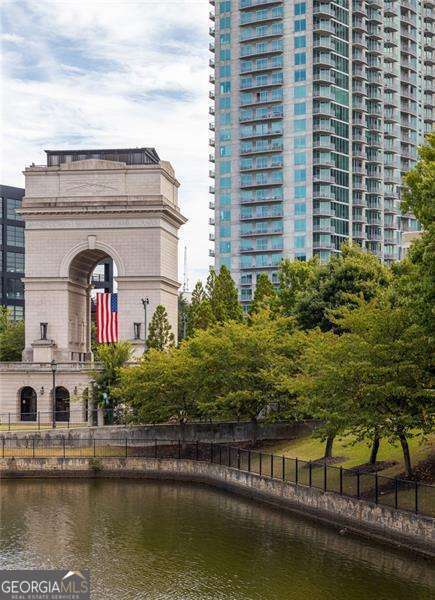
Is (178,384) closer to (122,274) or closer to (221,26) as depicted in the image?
(122,274)

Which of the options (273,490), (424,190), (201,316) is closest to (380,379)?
(273,490)

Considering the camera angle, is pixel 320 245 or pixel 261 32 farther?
pixel 261 32

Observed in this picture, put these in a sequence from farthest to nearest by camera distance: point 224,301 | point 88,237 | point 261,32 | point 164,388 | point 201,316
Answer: point 261,32, point 88,237, point 224,301, point 201,316, point 164,388

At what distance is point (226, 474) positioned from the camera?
57.5 m

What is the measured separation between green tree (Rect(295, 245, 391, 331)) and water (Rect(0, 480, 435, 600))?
23.1 m

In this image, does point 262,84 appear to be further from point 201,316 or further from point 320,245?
point 201,316

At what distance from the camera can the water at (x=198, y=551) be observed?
35.3 metres

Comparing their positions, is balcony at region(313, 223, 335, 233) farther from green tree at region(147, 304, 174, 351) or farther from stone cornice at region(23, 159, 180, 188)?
green tree at region(147, 304, 174, 351)

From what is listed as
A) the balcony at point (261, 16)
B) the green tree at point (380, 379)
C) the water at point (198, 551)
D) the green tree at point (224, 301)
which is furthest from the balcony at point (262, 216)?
the green tree at point (380, 379)

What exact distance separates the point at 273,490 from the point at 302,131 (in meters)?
103

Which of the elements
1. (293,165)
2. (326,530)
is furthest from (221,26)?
(326,530)

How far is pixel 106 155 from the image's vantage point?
9562cm

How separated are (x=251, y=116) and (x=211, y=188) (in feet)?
44.4

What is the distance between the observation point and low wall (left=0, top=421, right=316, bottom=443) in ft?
230
